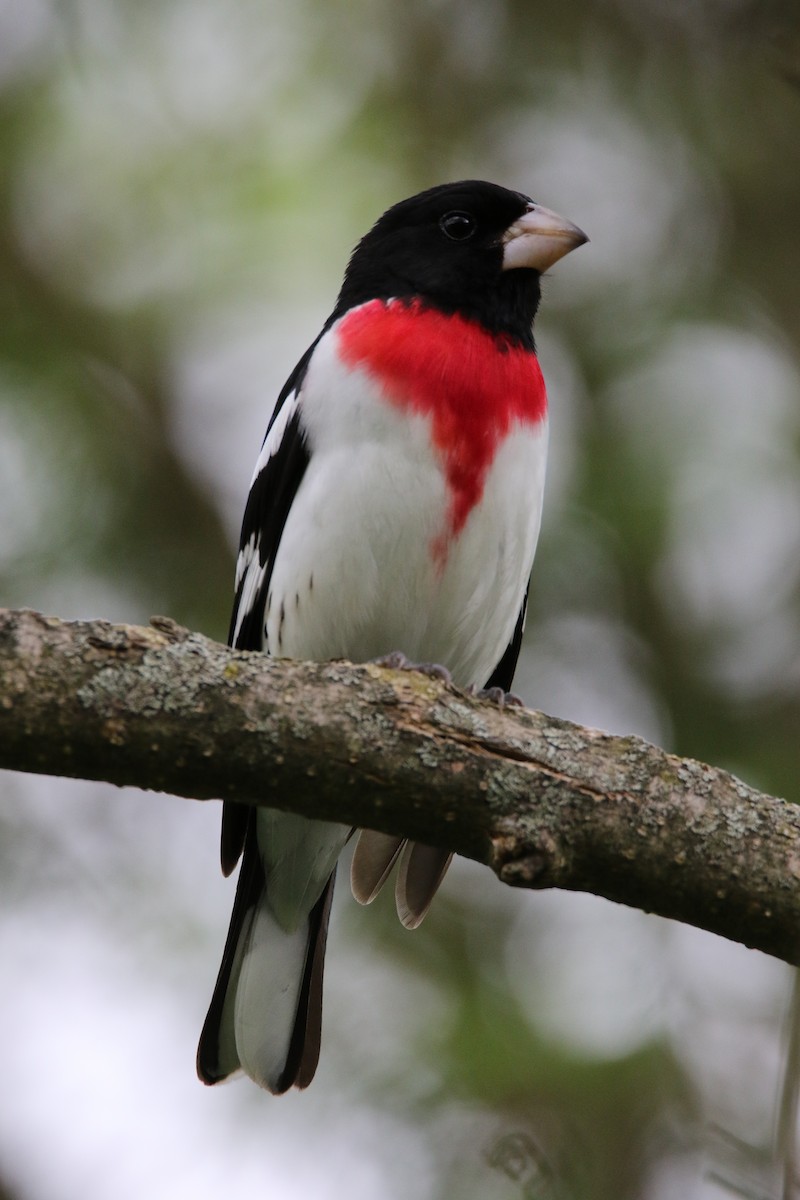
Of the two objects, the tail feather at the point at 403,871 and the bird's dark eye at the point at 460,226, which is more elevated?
the bird's dark eye at the point at 460,226

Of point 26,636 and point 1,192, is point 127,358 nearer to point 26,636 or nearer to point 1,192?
point 1,192

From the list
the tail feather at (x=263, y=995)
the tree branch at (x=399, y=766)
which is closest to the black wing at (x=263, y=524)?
the tail feather at (x=263, y=995)

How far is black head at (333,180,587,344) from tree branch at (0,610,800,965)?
176cm

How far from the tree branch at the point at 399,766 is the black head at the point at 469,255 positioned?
1761mm

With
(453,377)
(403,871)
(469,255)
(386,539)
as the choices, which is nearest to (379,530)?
(386,539)

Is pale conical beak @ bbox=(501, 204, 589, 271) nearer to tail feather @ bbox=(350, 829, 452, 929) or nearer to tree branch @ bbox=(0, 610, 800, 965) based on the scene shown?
tail feather @ bbox=(350, 829, 452, 929)

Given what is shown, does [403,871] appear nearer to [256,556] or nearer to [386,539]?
[386,539]

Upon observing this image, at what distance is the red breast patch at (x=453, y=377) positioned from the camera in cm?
399

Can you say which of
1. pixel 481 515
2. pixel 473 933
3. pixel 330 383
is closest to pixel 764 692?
pixel 473 933

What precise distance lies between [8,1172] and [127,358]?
3008 millimetres

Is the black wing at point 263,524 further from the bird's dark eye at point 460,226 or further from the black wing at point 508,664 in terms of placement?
the black wing at point 508,664

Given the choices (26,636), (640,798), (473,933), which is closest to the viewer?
(26,636)

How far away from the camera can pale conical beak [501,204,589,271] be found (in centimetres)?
449

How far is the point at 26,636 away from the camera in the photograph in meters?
2.75
